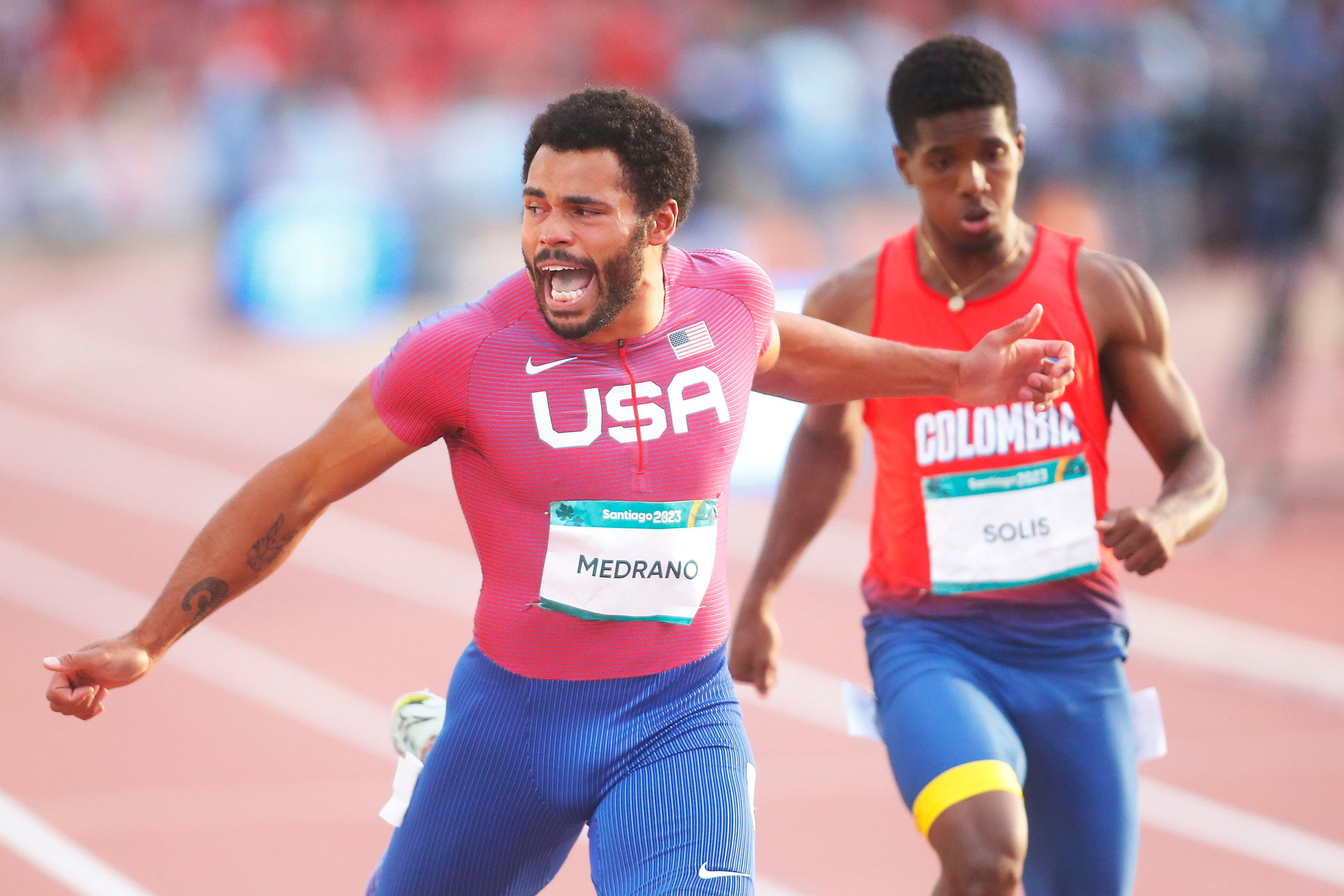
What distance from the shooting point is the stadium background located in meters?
6.96

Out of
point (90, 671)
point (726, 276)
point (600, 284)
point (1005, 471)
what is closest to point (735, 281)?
point (726, 276)

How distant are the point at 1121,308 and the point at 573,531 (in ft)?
5.10

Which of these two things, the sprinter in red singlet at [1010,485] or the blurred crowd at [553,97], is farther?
the blurred crowd at [553,97]

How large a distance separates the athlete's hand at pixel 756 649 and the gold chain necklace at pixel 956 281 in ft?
3.13

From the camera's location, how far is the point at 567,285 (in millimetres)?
3500

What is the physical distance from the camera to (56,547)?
11672 mm

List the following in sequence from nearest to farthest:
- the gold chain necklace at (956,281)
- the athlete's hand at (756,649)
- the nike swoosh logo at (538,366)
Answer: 1. the nike swoosh logo at (538,366)
2. the gold chain necklace at (956,281)
3. the athlete's hand at (756,649)

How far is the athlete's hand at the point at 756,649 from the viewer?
473 centimetres

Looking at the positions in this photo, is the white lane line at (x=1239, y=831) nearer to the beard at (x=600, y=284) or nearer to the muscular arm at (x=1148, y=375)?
the muscular arm at (x=1148, y=375)

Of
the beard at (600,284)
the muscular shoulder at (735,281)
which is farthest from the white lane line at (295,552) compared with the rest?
the beard at (600,284)

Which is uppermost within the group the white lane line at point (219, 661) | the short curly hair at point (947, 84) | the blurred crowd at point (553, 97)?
the blurred crowd at point (553, 97)

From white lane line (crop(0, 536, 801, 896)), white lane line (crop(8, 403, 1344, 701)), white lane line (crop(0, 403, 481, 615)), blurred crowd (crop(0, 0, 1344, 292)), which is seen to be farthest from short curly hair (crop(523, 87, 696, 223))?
blurred crowd (crop(0, 0, 1344, 292))

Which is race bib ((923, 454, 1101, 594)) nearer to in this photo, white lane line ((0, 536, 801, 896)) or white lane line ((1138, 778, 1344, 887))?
white lane line ((0, 536, 801, 896))

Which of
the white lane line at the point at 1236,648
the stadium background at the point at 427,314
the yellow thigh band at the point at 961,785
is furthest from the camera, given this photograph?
the white lane line at the point at 1236,648
